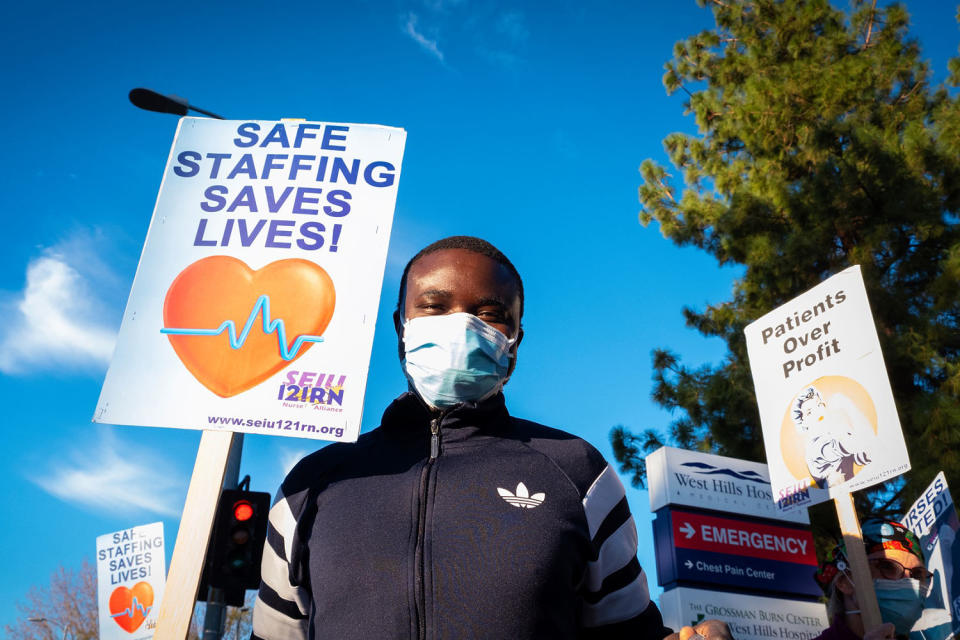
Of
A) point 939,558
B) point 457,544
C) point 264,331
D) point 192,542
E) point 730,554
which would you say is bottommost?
point 457,544

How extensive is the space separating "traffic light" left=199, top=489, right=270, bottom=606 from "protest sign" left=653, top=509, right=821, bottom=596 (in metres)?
6.65

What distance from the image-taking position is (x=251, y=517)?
4.11 metres

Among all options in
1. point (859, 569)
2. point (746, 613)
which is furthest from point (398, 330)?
point (746, 613)

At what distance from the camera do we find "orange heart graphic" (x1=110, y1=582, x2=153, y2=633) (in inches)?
474

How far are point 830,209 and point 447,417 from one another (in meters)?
12.7

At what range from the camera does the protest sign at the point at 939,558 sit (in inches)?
198

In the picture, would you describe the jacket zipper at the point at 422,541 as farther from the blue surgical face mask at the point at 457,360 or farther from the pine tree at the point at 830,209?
the pine tree at the point at 830,209

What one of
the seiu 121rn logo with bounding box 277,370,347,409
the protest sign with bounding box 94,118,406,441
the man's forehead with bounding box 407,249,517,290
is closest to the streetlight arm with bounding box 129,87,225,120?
the protest sign with bounding box 94,118,406,441

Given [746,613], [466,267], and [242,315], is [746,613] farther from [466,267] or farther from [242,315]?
[466,267]

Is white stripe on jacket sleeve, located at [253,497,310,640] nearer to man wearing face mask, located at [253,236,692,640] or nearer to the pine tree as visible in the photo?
man wearing face mask, located at [253,236,692,640]

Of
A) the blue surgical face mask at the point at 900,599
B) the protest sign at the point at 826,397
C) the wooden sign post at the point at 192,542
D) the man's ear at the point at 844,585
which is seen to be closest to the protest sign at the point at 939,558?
the blue surgical face mask at the point at 900,599

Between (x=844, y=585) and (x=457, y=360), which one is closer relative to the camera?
(x=457, y=360)

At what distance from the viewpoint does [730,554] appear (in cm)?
968

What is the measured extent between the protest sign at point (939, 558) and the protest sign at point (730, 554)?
10.7ft
